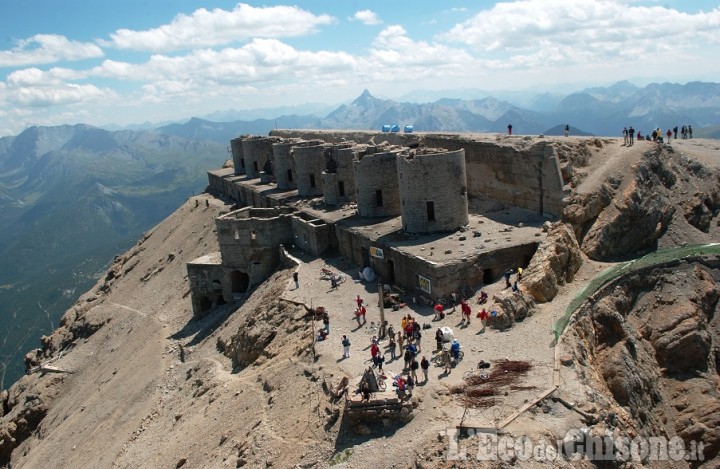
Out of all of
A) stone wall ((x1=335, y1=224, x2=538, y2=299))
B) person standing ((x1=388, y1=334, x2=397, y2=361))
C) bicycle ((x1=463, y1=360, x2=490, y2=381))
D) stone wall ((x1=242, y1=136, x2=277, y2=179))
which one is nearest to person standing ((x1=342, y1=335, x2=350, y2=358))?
person standing ((x1=388, y1=334, x2=397, y2=361))

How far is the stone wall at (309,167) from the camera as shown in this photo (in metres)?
45.4

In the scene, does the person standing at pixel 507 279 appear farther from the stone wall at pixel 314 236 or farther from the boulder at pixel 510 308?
the stone wall at pixel 314 236

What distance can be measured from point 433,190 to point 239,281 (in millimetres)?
14662

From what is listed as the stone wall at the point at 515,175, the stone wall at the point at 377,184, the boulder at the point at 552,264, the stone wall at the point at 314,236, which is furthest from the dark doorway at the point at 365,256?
the boulder at the point at 552,264

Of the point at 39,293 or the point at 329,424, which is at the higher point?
the point at 329,424

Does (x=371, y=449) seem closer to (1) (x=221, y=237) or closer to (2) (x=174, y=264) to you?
(1) (x=221, y=237)

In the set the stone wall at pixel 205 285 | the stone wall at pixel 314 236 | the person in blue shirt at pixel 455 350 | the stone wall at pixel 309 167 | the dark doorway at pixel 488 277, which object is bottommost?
the stone wall at pixel 205 285

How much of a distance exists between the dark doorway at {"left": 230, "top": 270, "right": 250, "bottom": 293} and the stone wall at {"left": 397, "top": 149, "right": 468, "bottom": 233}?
12.4 m

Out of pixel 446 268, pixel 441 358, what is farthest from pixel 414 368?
pixel 446 268

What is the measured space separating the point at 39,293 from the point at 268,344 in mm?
159130

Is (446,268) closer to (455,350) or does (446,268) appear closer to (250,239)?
(455,350)

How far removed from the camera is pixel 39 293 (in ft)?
527

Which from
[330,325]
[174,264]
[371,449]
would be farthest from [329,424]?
[174,264]

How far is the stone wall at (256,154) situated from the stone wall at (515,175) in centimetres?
2638
